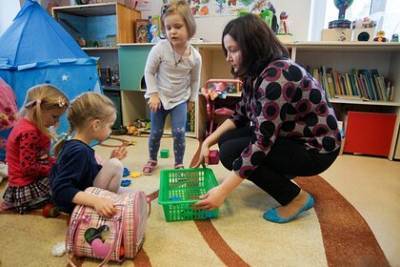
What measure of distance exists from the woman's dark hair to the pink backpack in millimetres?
604

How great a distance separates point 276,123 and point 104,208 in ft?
1.95

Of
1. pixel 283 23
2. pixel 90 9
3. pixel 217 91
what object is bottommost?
pixel 217 91

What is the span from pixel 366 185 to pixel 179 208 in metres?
1.00

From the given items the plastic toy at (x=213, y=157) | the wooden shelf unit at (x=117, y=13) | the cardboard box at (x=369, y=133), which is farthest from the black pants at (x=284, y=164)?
the wooden shelf unit at (x=117, y=13)

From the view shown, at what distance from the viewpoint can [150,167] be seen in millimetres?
1592

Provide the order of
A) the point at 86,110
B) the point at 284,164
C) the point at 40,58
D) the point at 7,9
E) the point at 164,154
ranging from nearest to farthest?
the point at 86,110, the point at 284,164, the point at 40,58, the point at 164,154, the point at 7,9

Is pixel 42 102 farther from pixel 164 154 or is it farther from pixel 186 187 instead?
pixel 164 154

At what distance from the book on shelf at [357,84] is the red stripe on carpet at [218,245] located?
1.45 metres

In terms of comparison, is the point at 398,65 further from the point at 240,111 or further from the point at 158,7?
the point at 158,7

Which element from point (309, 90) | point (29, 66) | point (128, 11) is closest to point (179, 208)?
point (309, 90)

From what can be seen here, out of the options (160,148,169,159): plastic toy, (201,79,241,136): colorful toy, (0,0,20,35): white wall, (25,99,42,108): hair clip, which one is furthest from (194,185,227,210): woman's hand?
(0,0,20,35): white wall

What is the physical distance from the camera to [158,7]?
2443mm

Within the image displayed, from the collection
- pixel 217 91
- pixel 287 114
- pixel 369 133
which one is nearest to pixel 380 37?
pixel 369 133

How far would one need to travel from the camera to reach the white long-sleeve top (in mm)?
1522
